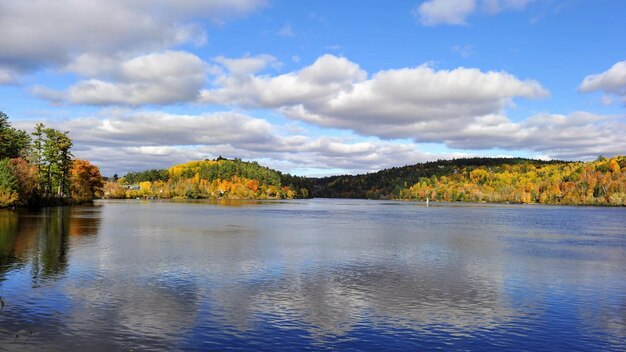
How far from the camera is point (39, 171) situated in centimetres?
13375

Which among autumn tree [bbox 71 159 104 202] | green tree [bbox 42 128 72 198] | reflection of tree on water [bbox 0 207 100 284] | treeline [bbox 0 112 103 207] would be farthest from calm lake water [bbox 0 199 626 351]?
autumn tree [bbox 71 159 104 202]

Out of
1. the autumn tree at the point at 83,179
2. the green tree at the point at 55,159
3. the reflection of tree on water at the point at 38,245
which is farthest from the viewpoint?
the autumn tree at the point at 83,179

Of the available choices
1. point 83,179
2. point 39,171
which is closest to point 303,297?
point 39,171

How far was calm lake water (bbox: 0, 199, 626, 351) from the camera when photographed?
23.1 metres

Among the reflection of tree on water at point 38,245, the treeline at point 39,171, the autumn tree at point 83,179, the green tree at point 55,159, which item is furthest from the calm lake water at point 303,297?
the autumn tree at point 83,179

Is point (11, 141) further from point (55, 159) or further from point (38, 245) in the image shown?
point (38, 245)

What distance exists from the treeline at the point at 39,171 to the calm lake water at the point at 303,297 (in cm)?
6139

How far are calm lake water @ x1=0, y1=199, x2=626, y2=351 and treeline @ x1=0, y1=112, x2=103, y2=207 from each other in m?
61.4

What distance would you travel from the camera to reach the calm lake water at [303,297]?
910 inches

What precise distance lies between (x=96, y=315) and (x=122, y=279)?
33.5 ft

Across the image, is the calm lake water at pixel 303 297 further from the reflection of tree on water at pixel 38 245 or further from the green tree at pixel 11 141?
the green tree at pixel 11 141

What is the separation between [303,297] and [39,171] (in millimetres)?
126918

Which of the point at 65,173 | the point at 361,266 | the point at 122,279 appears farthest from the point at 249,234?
the point at 65,173

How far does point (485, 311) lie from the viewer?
94.7 ft
